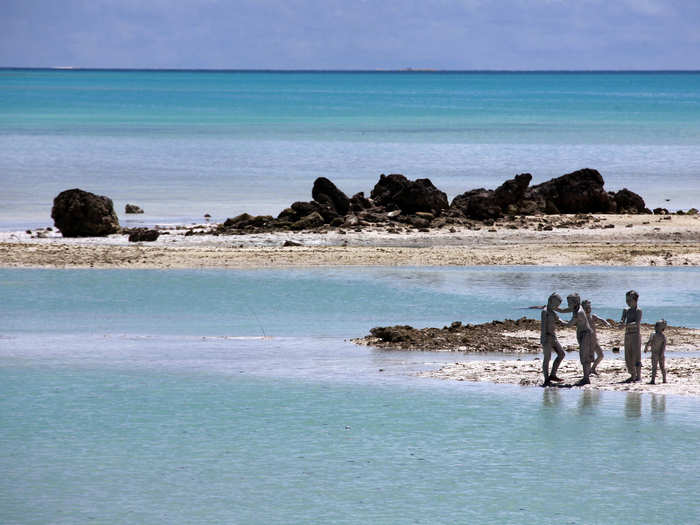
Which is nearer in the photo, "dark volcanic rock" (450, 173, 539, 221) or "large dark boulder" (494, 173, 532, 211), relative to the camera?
"dark volcanic rock" (450, 173, 539, 221)

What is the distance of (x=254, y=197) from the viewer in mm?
42562

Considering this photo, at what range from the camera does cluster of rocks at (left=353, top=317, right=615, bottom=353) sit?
1880 centimetres

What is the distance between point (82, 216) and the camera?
3150 cm

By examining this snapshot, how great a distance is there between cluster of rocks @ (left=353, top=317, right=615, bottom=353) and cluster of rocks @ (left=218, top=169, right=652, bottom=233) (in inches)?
492

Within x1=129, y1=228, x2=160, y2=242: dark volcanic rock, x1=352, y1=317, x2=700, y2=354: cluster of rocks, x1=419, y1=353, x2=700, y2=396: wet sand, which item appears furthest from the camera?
x1=129, y1=228, x2=160, y2=242: dark volcanic rock

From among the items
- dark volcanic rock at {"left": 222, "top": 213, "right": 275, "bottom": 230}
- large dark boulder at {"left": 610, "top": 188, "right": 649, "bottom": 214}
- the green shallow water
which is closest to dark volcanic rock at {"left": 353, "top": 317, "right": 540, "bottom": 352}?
the green shallow water

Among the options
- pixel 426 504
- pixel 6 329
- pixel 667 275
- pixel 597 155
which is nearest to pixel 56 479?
pixel 426 504

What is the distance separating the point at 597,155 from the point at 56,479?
54104mm

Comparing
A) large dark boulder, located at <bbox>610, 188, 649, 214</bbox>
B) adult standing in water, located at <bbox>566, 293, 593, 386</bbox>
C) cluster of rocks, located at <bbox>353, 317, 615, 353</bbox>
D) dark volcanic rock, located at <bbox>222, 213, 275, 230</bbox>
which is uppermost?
large dark boulder, located at <bbox>610, 188, 649, 214</bbox>

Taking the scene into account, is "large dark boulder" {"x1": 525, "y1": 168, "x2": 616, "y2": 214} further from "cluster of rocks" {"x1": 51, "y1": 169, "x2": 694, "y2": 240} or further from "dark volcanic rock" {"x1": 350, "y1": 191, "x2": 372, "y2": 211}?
"dark volcanic rock" {"x1": 350, "y1": 191, "x2": 372, "y2": 211}

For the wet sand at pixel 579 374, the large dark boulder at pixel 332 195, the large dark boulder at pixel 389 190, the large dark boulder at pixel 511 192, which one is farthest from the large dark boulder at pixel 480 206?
the wet sand at pixel 579 374

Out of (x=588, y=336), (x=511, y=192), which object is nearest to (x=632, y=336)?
(x=588, y=336)

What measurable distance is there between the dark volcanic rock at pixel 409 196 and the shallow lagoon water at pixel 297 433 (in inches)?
444

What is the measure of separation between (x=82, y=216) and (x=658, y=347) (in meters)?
19.4
